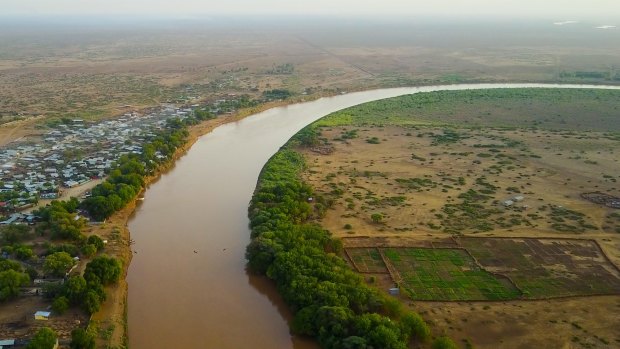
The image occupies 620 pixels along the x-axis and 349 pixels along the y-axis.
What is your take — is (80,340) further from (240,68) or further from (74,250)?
(240,68)

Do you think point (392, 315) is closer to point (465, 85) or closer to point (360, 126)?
point (360, 126)

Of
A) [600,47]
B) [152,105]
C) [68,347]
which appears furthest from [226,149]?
[600,47]

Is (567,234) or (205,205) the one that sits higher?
(567,234)

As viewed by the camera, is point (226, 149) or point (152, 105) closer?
point (226, 149)

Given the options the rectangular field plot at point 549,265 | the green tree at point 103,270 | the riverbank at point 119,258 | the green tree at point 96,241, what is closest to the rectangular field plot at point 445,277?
the rectangular field plot at point 549,265

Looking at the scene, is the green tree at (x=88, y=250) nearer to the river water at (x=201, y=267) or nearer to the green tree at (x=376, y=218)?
the river water at (x=201, y=267)

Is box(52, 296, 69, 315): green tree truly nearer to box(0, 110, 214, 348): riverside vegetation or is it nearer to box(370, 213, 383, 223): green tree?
box(0, 110, 214, 348): riverside vegetation
